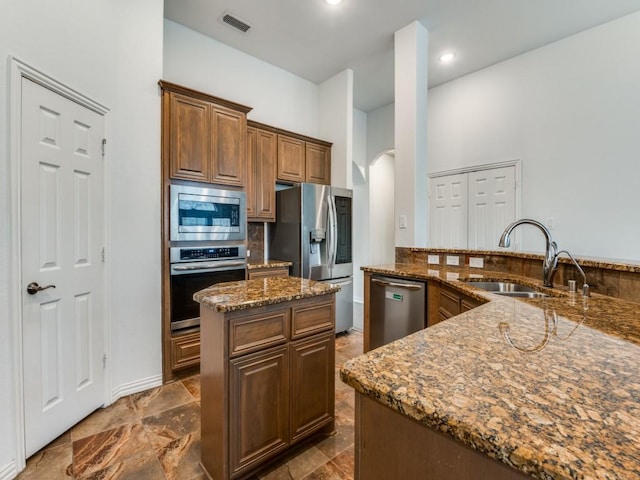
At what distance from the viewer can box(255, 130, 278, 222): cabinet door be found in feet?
11.1

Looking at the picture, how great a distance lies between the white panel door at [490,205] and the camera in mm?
3779

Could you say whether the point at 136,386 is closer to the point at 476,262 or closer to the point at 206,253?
the point at 206,253

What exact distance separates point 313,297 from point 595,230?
332 centimetres

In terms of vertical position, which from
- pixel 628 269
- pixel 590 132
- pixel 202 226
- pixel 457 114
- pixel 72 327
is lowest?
pixel 72 327

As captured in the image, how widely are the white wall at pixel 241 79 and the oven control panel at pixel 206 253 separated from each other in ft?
5.98

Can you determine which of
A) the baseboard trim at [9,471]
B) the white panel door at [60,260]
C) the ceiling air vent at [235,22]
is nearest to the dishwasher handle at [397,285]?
the white panel door at [60,260]

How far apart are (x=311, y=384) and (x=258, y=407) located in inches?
13.1

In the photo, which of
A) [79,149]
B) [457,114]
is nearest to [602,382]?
[79,149]

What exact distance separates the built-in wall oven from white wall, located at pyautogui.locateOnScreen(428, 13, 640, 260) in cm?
348

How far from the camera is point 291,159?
12.1ft

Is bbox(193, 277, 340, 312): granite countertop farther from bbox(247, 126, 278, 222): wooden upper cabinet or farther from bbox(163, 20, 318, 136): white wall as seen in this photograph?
bbox(163, 20, 318, 136): white wall

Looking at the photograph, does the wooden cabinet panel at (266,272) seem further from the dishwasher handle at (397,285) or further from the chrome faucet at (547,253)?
the chrome faucet at (547,253)

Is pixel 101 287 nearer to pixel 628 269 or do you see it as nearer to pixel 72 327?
pixel 72 327

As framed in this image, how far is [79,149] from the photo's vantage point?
1.97 metres
